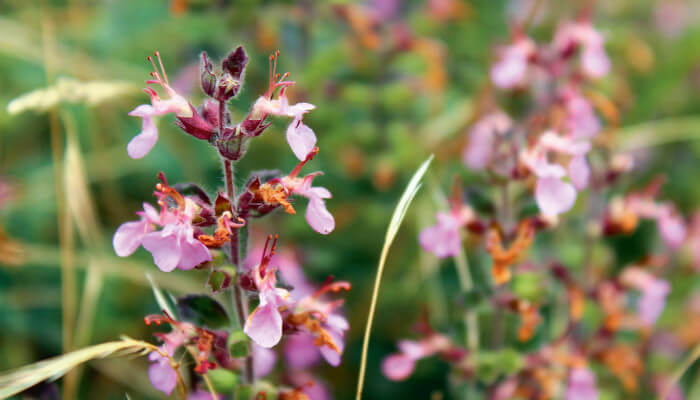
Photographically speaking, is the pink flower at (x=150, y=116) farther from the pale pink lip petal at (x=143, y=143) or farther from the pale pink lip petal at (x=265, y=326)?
the pale pink lip petal at (x=265, y=326)

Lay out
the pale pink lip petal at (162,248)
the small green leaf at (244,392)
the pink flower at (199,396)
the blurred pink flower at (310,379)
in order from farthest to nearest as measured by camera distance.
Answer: the blurred pink flower at (310,379), the pink flower at (199,396), the small green leaf at (244,392), the pale pink lip petal at (162,248)

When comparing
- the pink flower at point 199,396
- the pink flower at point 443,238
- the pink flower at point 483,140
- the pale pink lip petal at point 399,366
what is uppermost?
the pink flower at point 483,140

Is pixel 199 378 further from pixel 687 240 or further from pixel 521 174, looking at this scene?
pixel 687 240

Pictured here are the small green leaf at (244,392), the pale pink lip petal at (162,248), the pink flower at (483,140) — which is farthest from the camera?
the pink flower at (483,140)

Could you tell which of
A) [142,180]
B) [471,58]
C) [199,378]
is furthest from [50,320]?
[471,58]

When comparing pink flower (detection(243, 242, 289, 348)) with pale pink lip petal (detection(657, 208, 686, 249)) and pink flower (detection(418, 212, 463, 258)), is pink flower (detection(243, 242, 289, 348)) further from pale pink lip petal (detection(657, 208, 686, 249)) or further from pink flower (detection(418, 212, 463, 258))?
pale pink lip petal (detection(657, 208, 686, 249))

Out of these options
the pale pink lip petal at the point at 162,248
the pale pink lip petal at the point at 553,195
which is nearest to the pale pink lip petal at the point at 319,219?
the pale pink lip petal at the point at 162,248

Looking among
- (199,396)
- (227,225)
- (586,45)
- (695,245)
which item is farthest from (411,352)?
(695,245)
